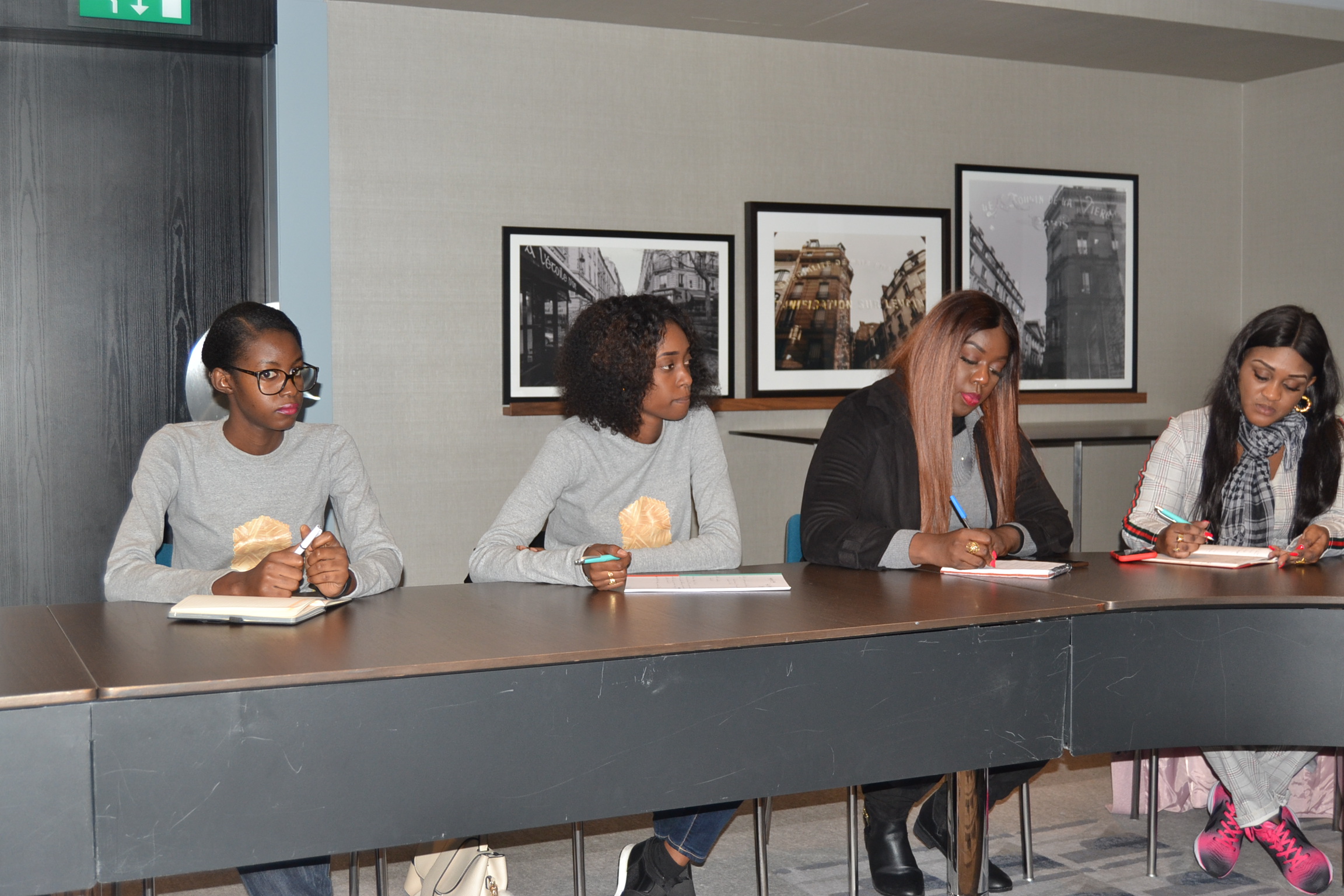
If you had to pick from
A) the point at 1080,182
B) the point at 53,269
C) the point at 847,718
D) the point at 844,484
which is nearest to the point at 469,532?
the point at 53,269

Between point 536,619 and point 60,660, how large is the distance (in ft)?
2.22

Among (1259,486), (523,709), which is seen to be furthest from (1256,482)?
(523,709)

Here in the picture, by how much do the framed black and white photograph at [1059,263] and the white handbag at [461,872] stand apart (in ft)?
11.0

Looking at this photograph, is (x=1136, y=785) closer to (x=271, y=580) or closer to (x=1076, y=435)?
(x=1076, y=435)

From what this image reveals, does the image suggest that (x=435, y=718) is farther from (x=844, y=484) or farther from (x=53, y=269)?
(x=53, y=269)

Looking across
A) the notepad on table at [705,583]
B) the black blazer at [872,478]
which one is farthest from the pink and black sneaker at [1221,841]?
the notepad on table at [705,583]

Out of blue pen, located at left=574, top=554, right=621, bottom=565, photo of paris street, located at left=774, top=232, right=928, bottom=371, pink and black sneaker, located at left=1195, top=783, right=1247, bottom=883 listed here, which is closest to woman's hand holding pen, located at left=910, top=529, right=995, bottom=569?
blue pen, located at left=574, top=554, right=621, bottom=565

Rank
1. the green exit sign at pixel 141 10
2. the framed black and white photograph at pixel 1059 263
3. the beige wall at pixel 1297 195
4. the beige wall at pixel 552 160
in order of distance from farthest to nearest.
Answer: the beige wall at pixel 1297 195, the framed black and white photograph at pixel 1059 263, the beige wall at pixel 552 160, the green exit sign at pixel 141 10

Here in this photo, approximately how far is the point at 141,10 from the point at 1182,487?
3.19 metres

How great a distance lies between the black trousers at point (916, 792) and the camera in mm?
2619

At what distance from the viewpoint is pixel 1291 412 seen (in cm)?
276

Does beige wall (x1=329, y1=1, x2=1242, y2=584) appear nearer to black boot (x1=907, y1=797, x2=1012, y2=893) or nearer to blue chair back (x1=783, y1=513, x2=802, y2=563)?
blue chair back (x1=783, y1=513, x2=802, y2=563)

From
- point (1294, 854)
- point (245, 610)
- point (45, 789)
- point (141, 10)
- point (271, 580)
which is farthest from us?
point (141, 10)

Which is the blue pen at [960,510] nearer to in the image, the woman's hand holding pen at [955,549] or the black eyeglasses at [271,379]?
the woman's hand holding pen at [955,549]
